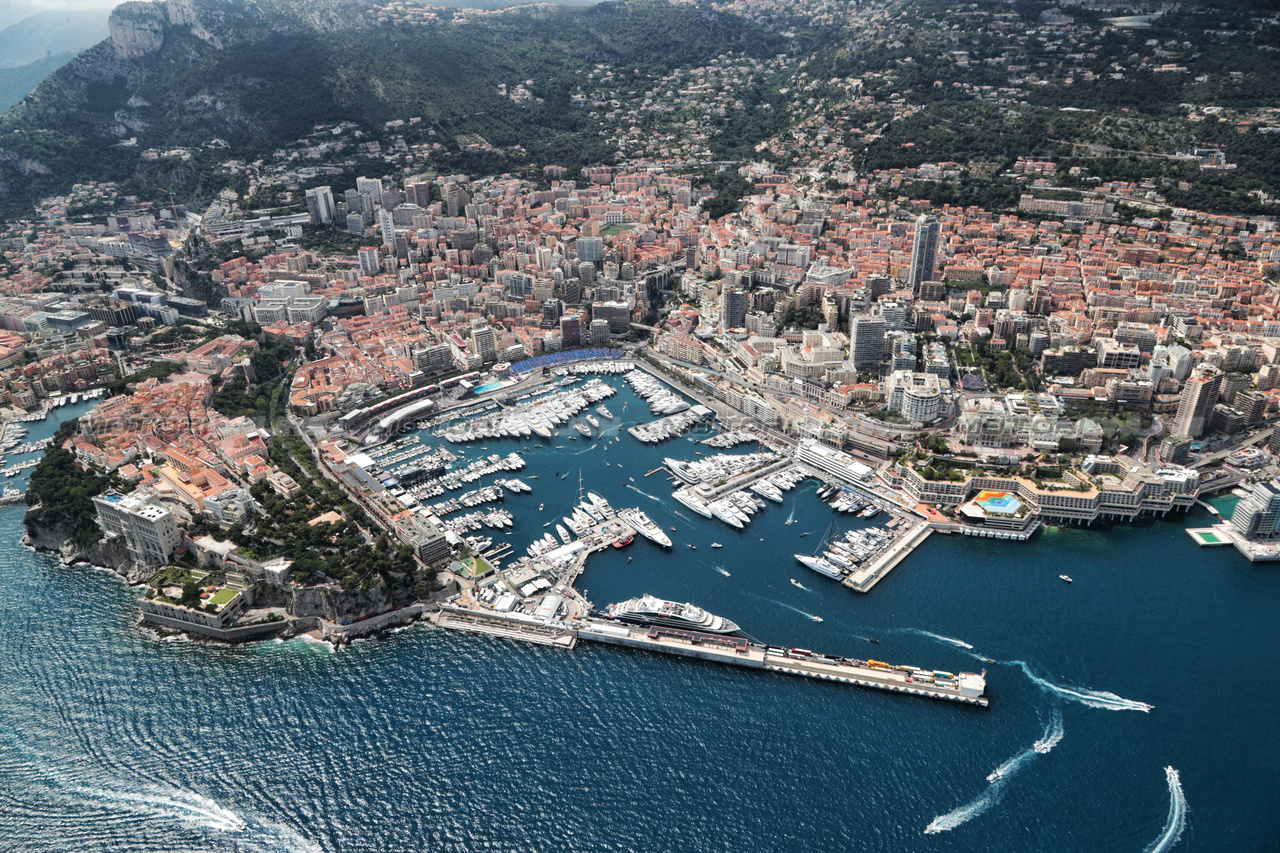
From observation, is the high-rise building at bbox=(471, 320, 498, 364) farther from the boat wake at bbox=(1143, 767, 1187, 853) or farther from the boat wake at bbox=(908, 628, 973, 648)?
the boat wake at bbox=(1143, 767, 1187, 853)

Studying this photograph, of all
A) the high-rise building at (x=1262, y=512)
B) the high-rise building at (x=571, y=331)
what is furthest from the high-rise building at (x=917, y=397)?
the high-rise building at (x=571, y=331)

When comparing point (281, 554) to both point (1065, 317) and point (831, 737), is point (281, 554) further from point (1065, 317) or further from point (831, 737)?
point (1065, 317)

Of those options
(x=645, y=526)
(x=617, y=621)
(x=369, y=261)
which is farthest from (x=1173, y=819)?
(x=369, y=261)

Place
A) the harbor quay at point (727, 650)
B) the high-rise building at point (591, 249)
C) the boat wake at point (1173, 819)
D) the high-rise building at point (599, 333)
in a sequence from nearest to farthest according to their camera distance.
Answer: the boat wake at point (1173, 819), the harbor quay at point (727, 650), the high-rise building at point (599, 333), the high-rise building at point (591, 249)

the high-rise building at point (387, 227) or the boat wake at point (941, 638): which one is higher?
the high-rise building at point (387, 227)

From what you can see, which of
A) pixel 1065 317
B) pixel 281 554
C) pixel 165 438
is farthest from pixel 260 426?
pixel 1065 317

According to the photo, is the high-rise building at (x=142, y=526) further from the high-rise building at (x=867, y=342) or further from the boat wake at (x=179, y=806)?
the high-rise building at (x=867, y=342)
